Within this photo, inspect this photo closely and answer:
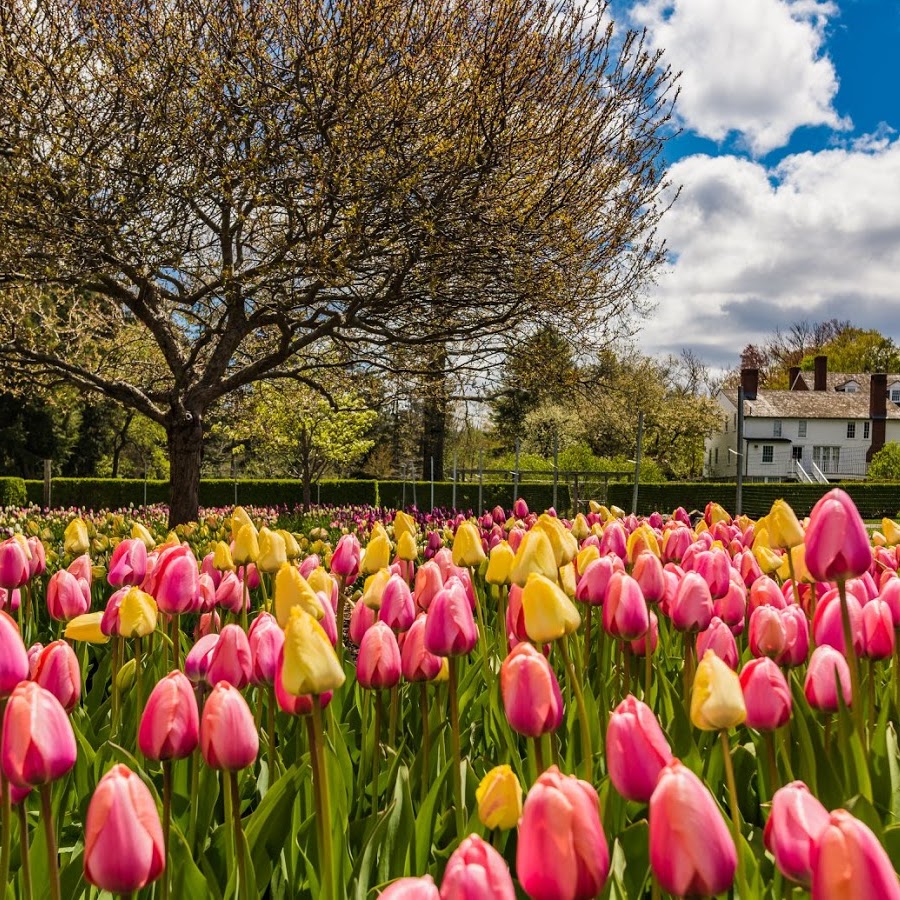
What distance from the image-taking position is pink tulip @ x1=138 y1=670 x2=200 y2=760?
1304mm

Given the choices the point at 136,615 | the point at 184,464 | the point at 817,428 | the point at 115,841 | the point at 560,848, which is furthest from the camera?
the point at 817,428

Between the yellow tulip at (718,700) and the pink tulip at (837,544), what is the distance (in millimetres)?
480

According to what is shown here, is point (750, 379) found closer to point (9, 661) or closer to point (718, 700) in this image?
point (718, 700)

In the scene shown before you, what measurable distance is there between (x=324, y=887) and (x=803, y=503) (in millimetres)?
34544

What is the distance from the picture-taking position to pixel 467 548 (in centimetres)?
260

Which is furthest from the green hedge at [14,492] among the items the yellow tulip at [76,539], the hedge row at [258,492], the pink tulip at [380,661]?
the pink tulip at [380,661]

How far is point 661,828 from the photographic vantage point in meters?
0.86

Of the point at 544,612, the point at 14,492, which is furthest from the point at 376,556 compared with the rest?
the point at 14,492

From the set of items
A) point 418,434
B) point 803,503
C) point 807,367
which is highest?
point 807,367

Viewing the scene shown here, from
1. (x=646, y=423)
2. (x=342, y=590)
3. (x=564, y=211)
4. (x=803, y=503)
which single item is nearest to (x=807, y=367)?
(x=646, y=423)

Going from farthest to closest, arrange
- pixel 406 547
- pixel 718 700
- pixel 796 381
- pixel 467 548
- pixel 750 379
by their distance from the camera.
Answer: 1. pixel 796 381
2. pixel 750 379
3. pixel 406 547
4. pixel 467 548
5. pixel 718 700

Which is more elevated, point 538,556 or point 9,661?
point 538,556

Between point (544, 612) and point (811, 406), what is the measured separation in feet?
202

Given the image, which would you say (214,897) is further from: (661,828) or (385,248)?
(385,248)
